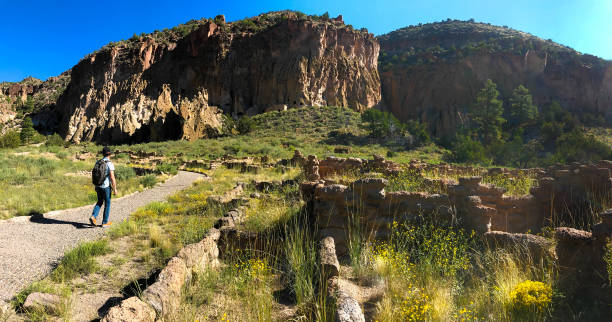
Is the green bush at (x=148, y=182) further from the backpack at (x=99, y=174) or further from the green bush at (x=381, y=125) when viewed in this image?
the green bush at (x=381, y=125)

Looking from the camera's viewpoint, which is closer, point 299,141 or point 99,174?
point 99,174

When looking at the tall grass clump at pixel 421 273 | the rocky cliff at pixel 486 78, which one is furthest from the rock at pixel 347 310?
the rocky cliff at pixel 486 78

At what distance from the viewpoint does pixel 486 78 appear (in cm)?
6028

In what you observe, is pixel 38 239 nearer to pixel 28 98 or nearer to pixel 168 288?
pixel 168 288

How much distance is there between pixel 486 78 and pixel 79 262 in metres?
70.6

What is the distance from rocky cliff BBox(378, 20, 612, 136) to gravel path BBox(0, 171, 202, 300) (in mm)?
59702

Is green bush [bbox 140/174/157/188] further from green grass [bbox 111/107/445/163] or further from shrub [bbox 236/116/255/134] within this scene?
shrub [bbox 236/116/255/134]

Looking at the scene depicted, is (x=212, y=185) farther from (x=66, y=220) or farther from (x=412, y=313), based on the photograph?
(x=412, y=313)

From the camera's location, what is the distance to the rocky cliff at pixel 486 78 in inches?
2181

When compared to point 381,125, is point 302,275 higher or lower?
lower

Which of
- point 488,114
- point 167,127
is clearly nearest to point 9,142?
point 167,127

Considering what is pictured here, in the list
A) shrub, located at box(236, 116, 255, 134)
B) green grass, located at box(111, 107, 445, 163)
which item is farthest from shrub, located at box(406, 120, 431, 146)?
shrub, located at box(236, 116, 255, 134)

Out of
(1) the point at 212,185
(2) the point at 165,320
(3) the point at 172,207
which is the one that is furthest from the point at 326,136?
(2) the point at 165,320

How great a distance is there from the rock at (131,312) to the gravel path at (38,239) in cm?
219
